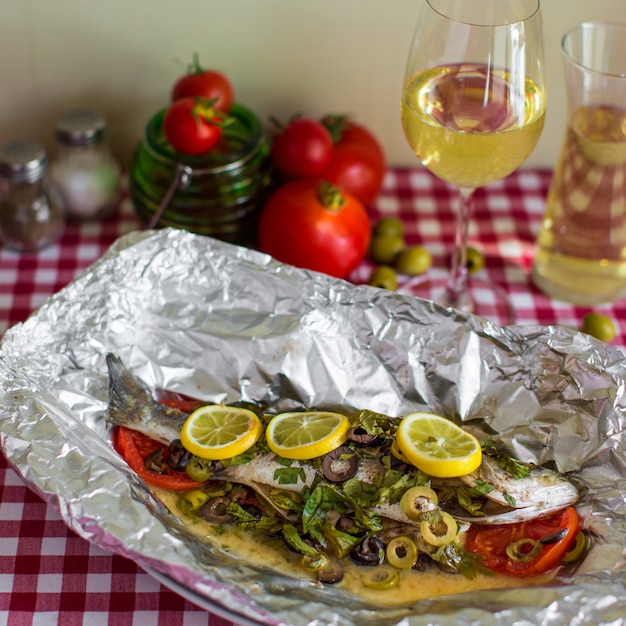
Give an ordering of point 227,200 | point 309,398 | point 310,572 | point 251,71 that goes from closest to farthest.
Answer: point 310,572 < point 309,398 < point 227,200 < point 251,71

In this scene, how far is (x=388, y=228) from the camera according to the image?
210cm

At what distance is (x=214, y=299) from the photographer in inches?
69.1

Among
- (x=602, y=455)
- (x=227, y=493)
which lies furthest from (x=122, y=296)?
(x=602, y=455)

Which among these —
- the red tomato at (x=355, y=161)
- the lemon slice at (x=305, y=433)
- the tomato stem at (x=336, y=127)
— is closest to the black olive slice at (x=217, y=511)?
the lemon slice at (x=305, y=433)

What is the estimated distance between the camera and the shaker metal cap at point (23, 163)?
6.45 feet

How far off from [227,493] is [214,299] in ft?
1.38

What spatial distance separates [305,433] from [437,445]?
22 cm

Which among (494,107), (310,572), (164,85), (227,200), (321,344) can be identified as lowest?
(310,572)

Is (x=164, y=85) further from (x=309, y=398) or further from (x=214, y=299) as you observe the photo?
(x=309, y=398)

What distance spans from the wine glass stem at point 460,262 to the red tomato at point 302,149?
1.14ft

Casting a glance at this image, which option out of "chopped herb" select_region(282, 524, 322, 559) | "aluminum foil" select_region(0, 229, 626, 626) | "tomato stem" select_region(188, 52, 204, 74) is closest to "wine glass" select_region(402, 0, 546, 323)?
"aluminum foil" select_region(0, 229, 626, 626)

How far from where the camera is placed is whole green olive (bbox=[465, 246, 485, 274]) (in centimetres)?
205

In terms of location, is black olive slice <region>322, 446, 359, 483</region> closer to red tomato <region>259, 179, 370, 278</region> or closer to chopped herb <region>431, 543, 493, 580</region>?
chopped herb <region>431, 543, 493, 580</region>

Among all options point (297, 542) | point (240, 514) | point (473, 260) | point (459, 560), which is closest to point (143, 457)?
point (240, 514)
